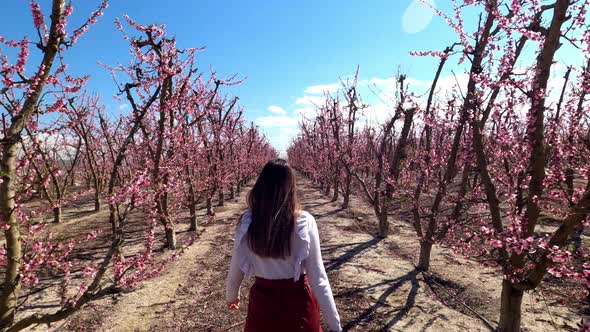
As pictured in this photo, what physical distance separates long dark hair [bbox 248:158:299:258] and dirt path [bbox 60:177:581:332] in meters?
2.92

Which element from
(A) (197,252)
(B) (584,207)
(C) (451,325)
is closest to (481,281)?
(C) (451,325)

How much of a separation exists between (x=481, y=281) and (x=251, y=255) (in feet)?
18.0

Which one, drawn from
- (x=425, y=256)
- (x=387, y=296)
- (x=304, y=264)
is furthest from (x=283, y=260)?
(x=425, y=256)

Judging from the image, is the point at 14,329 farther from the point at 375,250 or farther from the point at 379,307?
the point at 375,250

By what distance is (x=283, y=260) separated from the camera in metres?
2.36

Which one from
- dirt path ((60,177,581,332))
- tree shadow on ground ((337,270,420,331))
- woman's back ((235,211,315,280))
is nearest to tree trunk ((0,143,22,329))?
dirt path ((60,177,581,332))

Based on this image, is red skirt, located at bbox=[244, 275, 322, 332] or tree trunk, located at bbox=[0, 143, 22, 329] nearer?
red skirt, located at bbox=[244, 275, 322, 332]

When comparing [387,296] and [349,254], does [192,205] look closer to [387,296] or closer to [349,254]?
[349,254]

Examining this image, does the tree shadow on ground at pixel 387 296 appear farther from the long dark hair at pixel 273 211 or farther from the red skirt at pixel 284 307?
the long dark hair at pixel 273 211

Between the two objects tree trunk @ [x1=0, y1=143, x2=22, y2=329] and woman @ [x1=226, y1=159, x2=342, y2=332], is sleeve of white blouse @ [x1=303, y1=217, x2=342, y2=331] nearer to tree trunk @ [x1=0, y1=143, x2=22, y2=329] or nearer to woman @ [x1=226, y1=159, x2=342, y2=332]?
woman @ [x1=226, y1=159, x2=342, y2=332]

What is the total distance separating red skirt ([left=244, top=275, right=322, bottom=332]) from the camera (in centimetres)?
237

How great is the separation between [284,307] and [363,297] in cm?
364

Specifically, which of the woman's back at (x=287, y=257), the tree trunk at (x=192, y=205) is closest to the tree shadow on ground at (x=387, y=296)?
the woman's back at (x=287, y=257)

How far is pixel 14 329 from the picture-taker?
8.25 ft
